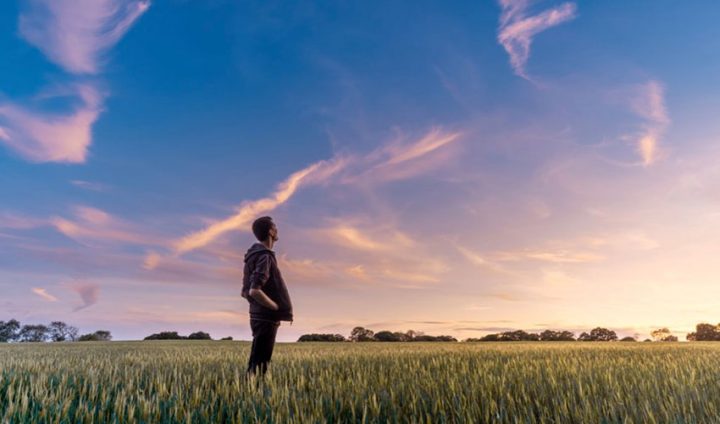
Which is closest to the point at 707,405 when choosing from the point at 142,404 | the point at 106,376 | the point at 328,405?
the point at 328,405

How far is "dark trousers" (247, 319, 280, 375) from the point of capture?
247 inches

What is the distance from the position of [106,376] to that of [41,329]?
68588mm

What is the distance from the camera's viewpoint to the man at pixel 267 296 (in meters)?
6.25

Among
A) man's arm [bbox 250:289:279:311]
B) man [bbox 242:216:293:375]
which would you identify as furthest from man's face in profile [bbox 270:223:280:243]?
man's arm [bbox 250:289:279:311]

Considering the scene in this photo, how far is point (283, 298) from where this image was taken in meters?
6.38

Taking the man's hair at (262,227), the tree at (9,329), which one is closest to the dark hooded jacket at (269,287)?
the man's hair at (262,227)

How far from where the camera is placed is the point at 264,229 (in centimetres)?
648

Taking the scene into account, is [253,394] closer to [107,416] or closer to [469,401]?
[107,416]

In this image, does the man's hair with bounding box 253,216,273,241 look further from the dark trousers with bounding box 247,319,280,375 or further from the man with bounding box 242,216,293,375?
the dark trousers with bounding box 247,319,280,375

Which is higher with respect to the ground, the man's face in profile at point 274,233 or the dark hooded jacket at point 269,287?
the man's face in profile at point 274,233

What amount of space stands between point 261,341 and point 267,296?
623 millimetres

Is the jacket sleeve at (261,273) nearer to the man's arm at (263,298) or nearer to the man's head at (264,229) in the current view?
the man's arm at (263,298)

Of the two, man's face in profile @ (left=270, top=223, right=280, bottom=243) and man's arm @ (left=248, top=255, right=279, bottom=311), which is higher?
man's face in profile @ (left=270, top=223, right=280, bottom=243)

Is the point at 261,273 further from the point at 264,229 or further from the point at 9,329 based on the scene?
the point at 9,329
